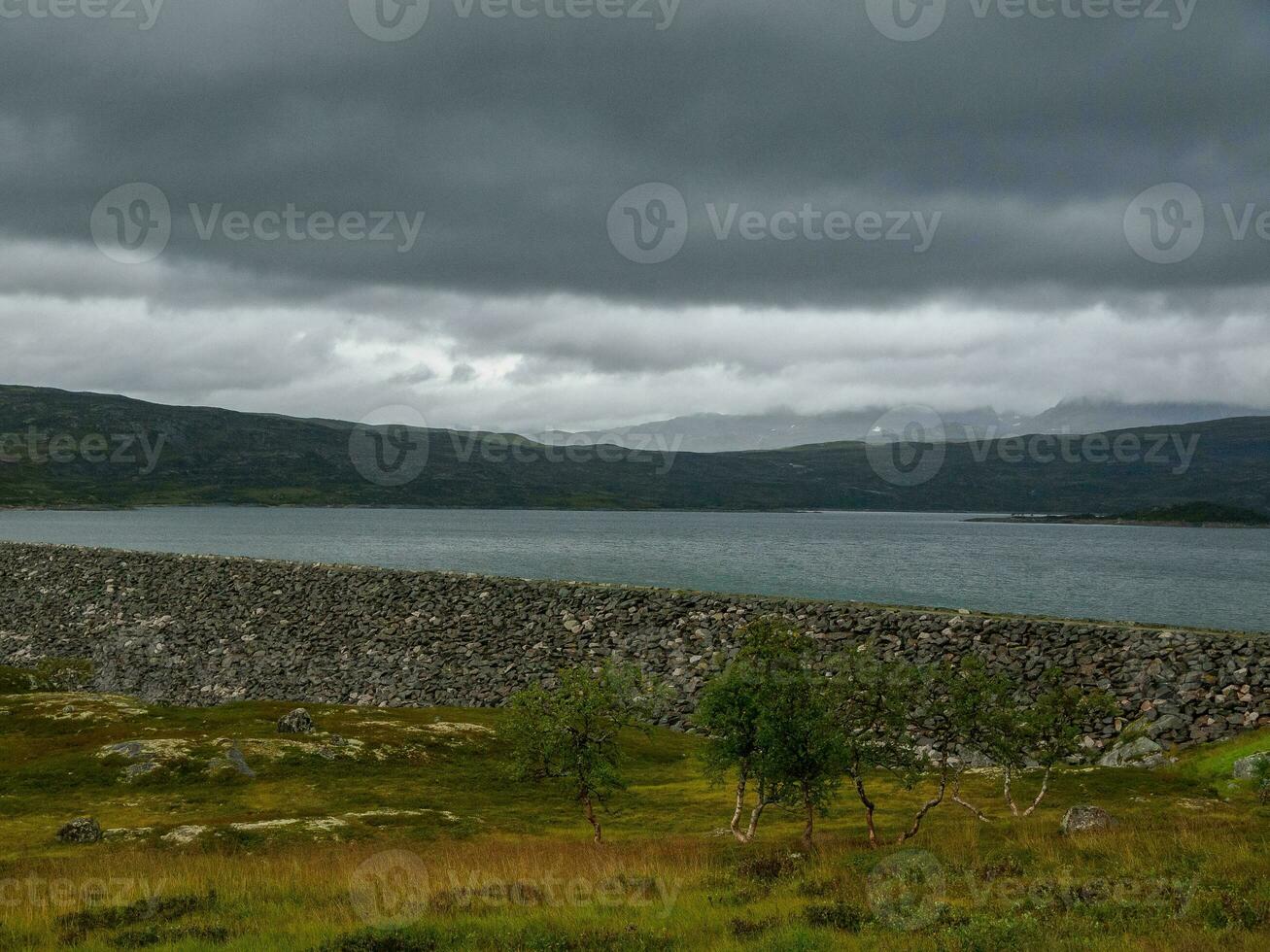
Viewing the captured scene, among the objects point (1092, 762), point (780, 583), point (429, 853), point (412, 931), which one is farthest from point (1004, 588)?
point (412, 931)

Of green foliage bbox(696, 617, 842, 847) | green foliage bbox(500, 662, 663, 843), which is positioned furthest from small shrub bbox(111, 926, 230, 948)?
green foliage bbox(696, 617, 842, 847)

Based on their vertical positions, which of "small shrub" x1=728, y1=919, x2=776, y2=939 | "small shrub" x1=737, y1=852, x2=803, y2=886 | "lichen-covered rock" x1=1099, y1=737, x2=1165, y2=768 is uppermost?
"small shrub" x1=728, y1=919, x2=776, y2=939

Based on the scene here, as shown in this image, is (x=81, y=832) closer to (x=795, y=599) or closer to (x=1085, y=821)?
(x=1085, y=821)

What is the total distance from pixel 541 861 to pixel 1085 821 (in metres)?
15.4

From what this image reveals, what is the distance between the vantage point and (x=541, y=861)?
76.5ft

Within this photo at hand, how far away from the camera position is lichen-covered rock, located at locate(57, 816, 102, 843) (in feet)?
95.5

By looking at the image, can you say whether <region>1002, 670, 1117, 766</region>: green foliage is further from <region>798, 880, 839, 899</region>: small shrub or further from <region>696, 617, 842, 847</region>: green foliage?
<region>798, 880, 839, 899</region>: small shrub

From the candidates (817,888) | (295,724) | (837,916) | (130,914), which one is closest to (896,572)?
(295,724)

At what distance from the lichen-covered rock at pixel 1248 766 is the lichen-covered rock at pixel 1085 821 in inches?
469

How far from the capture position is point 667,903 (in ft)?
55.8

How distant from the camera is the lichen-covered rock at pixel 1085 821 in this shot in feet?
76.3

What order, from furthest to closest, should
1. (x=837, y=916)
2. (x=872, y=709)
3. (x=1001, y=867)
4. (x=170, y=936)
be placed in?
1. (x=872, y=709)
2. (x=1001, y=867)
3. (x=170, y=936)
4. (x=837, y=916)

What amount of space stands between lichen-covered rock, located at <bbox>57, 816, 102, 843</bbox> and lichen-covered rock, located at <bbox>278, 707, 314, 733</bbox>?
16076 mm

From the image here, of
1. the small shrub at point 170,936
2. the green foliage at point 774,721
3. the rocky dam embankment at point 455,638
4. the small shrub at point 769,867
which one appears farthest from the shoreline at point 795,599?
the small shrub at point 170,936
